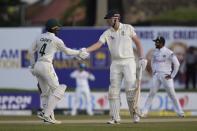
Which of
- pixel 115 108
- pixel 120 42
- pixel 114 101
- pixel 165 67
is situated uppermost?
pixel 120 42

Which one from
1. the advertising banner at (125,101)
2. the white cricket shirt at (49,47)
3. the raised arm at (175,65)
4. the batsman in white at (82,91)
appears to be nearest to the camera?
the white cricket shirt at (49,47)

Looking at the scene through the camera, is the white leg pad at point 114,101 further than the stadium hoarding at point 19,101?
No

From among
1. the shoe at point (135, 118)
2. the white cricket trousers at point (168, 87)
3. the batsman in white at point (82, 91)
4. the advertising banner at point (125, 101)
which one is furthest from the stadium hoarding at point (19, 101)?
the shoe at point (135, 118)

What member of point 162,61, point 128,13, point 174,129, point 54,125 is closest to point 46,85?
point 54,125

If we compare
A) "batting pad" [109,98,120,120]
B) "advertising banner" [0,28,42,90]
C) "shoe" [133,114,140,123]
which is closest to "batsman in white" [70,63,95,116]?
"advertising banner" [0,28,42,90]

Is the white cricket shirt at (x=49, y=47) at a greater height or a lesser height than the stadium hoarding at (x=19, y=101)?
greater

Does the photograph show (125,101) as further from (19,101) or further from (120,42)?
(120,42)

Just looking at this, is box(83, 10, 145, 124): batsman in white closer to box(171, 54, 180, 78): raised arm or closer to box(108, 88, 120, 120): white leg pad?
box(108, 88, 120, 120): white leg pad

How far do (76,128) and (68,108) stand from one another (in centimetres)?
1303

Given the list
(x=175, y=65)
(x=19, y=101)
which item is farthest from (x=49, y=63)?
(x=19, y=101)

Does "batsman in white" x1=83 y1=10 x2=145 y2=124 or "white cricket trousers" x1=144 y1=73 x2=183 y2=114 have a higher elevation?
"batsman in white" x1=83 y1=10 x2=145 y2=124

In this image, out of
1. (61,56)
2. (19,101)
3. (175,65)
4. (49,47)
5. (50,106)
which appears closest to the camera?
(50,106)

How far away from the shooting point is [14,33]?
37.9 meters

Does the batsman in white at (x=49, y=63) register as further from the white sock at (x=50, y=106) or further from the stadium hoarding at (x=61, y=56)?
the stadium hoarding at (x=61, y=56)
